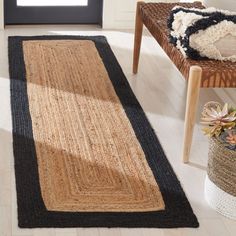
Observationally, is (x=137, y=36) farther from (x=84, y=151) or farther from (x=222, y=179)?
(x=222, y=179)

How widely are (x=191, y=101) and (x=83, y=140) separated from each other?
574 millimetres

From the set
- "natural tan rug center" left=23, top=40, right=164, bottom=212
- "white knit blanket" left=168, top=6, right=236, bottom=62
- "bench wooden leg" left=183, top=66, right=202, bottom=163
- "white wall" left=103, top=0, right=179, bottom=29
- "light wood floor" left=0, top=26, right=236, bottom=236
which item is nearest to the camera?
"light wood floor" left=0, top=26, right=236, bottom=236

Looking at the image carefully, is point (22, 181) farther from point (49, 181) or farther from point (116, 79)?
point (116, 79)

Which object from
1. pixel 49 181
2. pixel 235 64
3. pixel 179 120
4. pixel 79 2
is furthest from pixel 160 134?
pixel 79 2

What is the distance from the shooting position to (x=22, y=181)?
8.09 feet

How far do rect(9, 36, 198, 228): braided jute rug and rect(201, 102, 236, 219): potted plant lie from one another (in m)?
0.14

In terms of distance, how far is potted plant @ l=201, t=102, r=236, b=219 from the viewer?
2.26 m

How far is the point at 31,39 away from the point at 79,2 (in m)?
0.57

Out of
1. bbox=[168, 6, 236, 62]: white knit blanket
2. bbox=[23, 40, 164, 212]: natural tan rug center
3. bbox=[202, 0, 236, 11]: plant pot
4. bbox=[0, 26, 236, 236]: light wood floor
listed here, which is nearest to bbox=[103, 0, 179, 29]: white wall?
bbox=[0, 26, 236, 236]: light wood floor

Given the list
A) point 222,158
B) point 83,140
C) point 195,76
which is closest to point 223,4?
point 195,76

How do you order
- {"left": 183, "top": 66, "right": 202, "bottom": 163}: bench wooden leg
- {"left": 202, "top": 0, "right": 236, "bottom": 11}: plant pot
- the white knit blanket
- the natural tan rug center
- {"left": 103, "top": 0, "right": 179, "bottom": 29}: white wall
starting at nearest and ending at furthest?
the natural tan rug center < {"left": 183, "top": 66, "right": 202, "bottom": 163}: bench wooden leg < the white knit blanket < {"left": 202, "top": 0, "right": 236, "bottom": 11}: plant pot < {"left": 103, "top": 0, "right": 179, "bottom": 29}: white wall

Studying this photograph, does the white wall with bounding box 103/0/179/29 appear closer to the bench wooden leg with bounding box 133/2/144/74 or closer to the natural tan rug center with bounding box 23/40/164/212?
the natural tan rug center with bounding box 23/40/164/212

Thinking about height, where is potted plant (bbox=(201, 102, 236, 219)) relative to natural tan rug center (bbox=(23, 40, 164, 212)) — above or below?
above

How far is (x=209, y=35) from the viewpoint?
2.65 m
